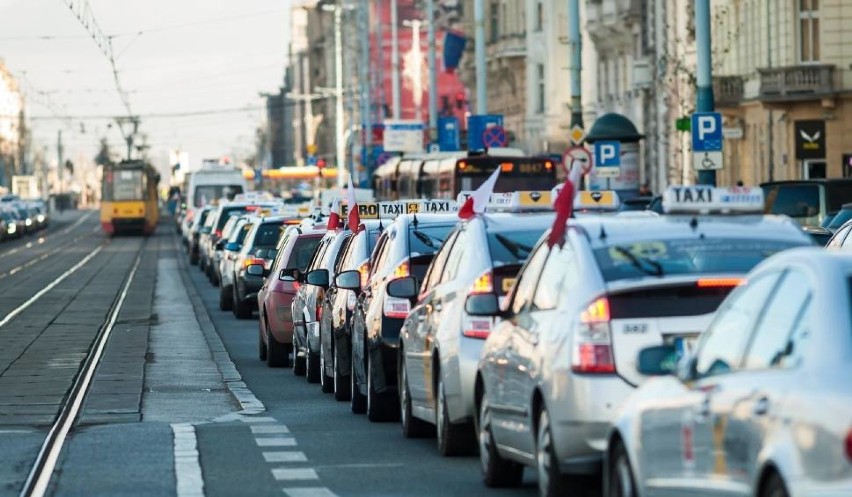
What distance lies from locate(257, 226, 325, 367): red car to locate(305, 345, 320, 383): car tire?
1859 mm

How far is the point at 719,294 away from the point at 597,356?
2.05 feet

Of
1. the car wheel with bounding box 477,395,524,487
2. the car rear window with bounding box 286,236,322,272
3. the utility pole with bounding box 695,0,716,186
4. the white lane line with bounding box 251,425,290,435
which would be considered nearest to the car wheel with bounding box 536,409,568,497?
the car wheel with bounding box 477,395,524,487

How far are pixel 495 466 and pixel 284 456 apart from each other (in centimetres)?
218

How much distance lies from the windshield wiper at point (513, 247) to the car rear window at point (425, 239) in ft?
9.07

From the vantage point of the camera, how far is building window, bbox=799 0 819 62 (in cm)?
5366

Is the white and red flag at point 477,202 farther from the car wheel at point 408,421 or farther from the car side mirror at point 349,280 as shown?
the car side mirror at point 349,280

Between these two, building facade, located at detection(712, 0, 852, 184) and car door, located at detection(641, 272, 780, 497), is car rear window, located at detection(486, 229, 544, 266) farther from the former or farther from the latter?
building facade, located at detection(712, 0, 852, 184)

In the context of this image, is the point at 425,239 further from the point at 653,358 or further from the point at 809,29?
the point at 809,29

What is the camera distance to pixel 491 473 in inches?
482

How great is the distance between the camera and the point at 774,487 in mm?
7043

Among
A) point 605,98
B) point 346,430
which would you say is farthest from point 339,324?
point 605,98

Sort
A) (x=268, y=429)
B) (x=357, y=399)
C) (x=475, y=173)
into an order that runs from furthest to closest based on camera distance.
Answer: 1. (x=475, y=173)
2. (x=357, y=399)
3. (x=268, y=429)

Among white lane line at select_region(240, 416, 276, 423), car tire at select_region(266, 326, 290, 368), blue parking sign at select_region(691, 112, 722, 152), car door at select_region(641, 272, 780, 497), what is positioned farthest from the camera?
blue parking sign at select_region(691, 112, 722, 152)

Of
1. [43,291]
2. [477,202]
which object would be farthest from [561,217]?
[43,291]
